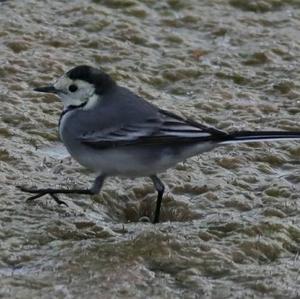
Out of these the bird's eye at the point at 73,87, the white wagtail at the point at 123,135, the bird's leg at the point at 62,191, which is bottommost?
the bird's leg at the point at 62,191

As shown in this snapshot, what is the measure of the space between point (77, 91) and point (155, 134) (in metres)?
0.64

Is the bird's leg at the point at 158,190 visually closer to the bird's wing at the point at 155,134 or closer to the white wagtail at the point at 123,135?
the white wagtail at the point at 123,135

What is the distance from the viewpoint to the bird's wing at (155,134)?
629 cm

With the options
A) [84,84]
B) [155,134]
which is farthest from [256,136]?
[84,84]

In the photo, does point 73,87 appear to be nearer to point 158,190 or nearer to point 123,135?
point 123,135

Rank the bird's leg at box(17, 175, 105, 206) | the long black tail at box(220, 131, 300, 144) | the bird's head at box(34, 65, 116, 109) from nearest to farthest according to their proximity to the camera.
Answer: the long black tail at box(220, 131, 300, 144) < the bird's leg at box(17, 175, 105, 206) < the bird's head at box(34, 65, 116, 109)

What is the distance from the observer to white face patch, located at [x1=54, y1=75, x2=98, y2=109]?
6.67 meters

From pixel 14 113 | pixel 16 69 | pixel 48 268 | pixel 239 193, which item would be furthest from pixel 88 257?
pixel 16 69

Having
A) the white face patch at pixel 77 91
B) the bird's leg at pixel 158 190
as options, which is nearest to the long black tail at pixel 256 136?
the bird's leg at pixel 158 190

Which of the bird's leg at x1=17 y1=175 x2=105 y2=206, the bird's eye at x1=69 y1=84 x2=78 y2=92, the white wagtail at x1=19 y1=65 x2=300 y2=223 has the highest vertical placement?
the bird's eye at x1=69 y1=84 x2=78 y2=92

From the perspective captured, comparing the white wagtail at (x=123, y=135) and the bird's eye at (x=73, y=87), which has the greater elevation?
the bird's eye at (x=73, y=87)

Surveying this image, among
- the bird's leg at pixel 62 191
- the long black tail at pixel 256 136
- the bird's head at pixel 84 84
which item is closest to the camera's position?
the long black tail at pixel 256 136

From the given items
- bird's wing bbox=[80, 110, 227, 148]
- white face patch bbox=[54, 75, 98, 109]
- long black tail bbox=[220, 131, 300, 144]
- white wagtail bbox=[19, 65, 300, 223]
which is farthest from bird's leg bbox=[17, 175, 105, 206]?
long black tail bbox=[220, 131, 300, 144]

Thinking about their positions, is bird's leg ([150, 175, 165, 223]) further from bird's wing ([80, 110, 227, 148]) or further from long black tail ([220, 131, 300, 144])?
long black tail ([220, 131, 300, 144])
